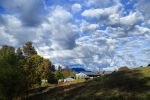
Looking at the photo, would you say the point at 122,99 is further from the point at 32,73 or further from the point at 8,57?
the point at 32,73

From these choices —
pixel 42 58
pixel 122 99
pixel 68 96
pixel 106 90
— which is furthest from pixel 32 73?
pixel 122 99

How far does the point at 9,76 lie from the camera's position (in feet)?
209

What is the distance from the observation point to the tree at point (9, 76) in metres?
62.8

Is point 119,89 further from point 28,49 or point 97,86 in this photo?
point 28,49

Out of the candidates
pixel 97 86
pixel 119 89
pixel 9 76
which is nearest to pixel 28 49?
pixel 9 76

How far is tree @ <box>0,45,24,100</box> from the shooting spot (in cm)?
6275

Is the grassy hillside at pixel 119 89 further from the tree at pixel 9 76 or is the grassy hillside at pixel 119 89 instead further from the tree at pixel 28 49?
the tree at pixel 28 49

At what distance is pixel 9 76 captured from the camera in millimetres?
63781

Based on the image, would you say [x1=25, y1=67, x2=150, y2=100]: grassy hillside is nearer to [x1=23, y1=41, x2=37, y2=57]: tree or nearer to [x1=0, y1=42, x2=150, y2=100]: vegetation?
[x1=0, y1=42, x2=150, y2=100]: vegetation

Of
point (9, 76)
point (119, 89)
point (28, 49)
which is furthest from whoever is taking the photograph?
point (28, 49)

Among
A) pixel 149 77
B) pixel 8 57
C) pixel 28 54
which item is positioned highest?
pixel 28 54

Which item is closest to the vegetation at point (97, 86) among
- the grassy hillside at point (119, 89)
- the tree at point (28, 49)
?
the grassy hillside at point (119, 89)

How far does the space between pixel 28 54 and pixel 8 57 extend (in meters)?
56.9

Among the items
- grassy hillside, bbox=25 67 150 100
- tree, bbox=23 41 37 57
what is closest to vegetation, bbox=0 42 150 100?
grassy hillside, bbox=25 67 150 100
